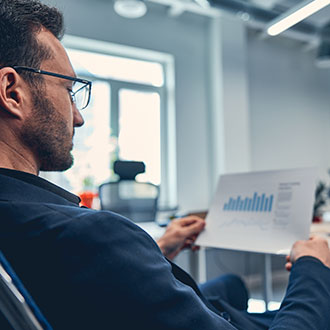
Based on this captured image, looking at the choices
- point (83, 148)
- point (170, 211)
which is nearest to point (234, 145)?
point (170, 211)

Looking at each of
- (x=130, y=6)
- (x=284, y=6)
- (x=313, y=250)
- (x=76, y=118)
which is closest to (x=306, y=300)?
(x=313, y=250)

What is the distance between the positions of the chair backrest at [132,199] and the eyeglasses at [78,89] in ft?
6.21

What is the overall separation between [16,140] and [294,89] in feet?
15.8

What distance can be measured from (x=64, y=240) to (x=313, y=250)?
61cm

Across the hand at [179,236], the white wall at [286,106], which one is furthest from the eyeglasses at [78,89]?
the white wall at [286,106]

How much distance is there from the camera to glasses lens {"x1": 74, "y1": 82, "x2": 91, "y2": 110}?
2.57 feet

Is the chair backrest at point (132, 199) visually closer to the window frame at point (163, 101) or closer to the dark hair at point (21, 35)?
the window frame at point (163, 101)

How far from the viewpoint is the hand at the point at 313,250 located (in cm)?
79

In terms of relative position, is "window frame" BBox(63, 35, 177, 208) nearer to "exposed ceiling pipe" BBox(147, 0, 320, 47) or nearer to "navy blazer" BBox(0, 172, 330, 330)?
"exposed ceiling pipe" BBox(147, 0, 320, 47)

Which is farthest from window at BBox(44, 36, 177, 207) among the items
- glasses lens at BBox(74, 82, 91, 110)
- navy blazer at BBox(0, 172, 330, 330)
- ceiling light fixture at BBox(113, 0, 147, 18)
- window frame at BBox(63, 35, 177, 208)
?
navy blazer at BBox(0, 172, 330, 330)

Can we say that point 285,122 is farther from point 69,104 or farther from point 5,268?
point 5,268

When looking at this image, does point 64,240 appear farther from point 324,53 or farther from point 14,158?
point 324,53

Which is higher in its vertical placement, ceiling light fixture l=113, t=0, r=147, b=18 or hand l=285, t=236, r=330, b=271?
ceiling light fixture l=113, t=0, r=147, b=18

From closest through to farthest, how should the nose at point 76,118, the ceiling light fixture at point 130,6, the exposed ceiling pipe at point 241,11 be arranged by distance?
the nose at point 76,118 → the ceiling light fixture at point 130,6 → the exposed ceiling pipe at point 241,11
